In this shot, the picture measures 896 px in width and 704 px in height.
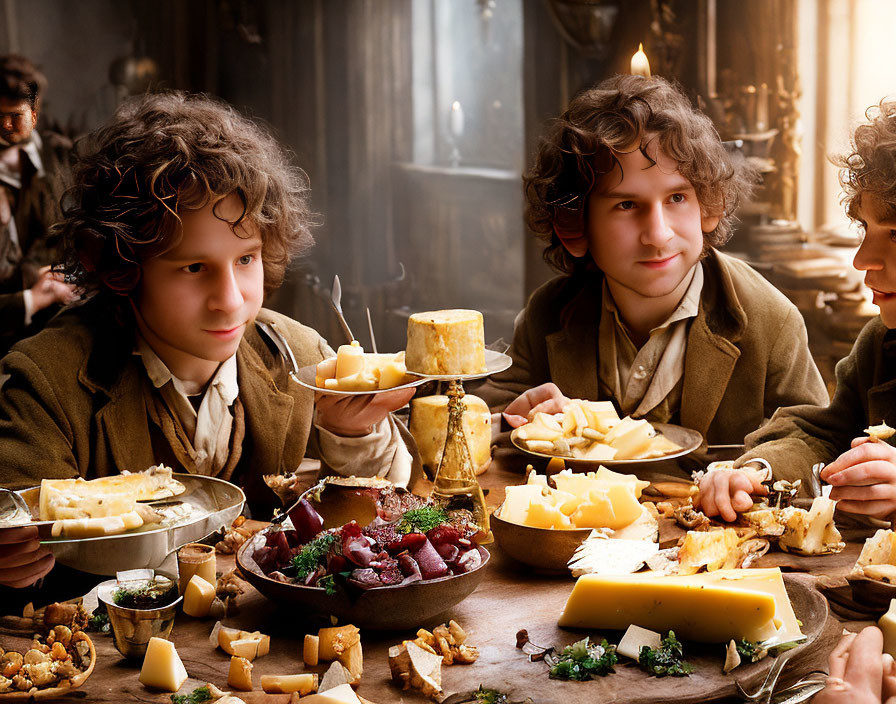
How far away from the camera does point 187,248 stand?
2.04 m

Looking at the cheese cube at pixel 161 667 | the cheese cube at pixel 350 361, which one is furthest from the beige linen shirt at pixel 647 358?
the cheese cube at pixel 161 667

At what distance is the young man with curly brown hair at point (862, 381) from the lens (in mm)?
1881

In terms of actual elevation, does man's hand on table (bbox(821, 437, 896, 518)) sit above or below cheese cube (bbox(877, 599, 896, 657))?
above

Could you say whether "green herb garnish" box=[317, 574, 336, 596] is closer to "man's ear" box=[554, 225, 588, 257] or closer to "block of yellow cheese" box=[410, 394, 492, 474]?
"block of yellow cheese" box=[410, 394, 492, 474]

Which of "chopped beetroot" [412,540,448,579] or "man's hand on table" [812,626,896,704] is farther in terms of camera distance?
"chopped beetroot" [412,540,448,579]

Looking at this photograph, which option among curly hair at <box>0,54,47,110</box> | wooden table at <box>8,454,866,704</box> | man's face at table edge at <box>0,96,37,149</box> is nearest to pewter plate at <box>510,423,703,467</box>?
wooden table at <box>8,454,866,704</box>

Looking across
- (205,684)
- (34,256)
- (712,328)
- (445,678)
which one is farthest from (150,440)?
(34,256)

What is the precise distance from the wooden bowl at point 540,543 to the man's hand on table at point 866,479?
45 cm

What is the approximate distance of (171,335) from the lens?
211cm

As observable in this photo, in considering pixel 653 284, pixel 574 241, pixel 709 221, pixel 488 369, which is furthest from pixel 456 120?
pixel 488 369

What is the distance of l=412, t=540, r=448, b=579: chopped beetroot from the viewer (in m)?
1.42

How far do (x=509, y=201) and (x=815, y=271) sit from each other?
139 centimetres

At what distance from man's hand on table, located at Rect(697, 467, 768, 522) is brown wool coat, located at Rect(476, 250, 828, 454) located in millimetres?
635

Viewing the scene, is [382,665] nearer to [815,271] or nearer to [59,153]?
[815,271]
